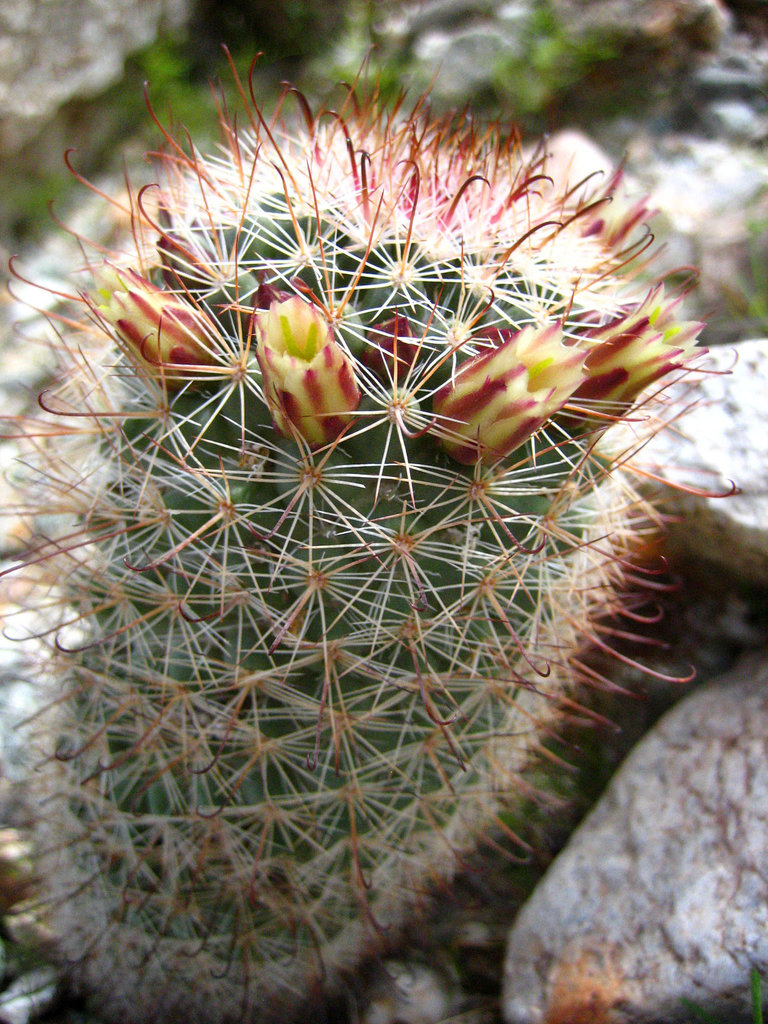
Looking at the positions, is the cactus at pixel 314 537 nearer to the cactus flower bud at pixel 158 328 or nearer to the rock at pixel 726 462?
the cactus flower bud at pixel 158 328

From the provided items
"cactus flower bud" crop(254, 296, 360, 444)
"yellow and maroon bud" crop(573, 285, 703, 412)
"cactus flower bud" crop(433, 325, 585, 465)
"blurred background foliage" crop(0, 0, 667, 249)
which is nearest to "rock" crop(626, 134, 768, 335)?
"blurred background foliage" crop(0, 0, 667, 249)

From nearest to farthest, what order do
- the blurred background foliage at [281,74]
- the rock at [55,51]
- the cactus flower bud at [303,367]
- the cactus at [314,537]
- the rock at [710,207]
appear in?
the cactus flower bud at [303,367] < the cactus at [314,537] < the rock at [710,207] < the rock at [55,51] < the blurred background foliage at [281,74]

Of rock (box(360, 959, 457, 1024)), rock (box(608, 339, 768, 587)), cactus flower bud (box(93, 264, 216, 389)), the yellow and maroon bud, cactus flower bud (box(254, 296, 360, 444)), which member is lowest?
rock (box(360, 959, 457, 1024))

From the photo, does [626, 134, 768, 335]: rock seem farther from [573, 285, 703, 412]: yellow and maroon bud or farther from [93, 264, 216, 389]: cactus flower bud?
[93, 264, 216, 389]: cactus flower bud

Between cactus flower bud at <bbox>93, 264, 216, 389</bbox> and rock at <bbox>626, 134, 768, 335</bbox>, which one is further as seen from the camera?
rock at <bbox>626, 134, 768, 335</bbox>

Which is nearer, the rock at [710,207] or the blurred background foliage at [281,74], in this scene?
the rock at [710,207]

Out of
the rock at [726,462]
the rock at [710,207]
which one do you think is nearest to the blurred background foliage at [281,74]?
the rock at [710,207]

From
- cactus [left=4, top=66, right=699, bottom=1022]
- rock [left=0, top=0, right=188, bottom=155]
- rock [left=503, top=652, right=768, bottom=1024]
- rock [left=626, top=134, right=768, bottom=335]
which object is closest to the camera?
cactus [left=4, top=66, right=699, bottom=1022]
